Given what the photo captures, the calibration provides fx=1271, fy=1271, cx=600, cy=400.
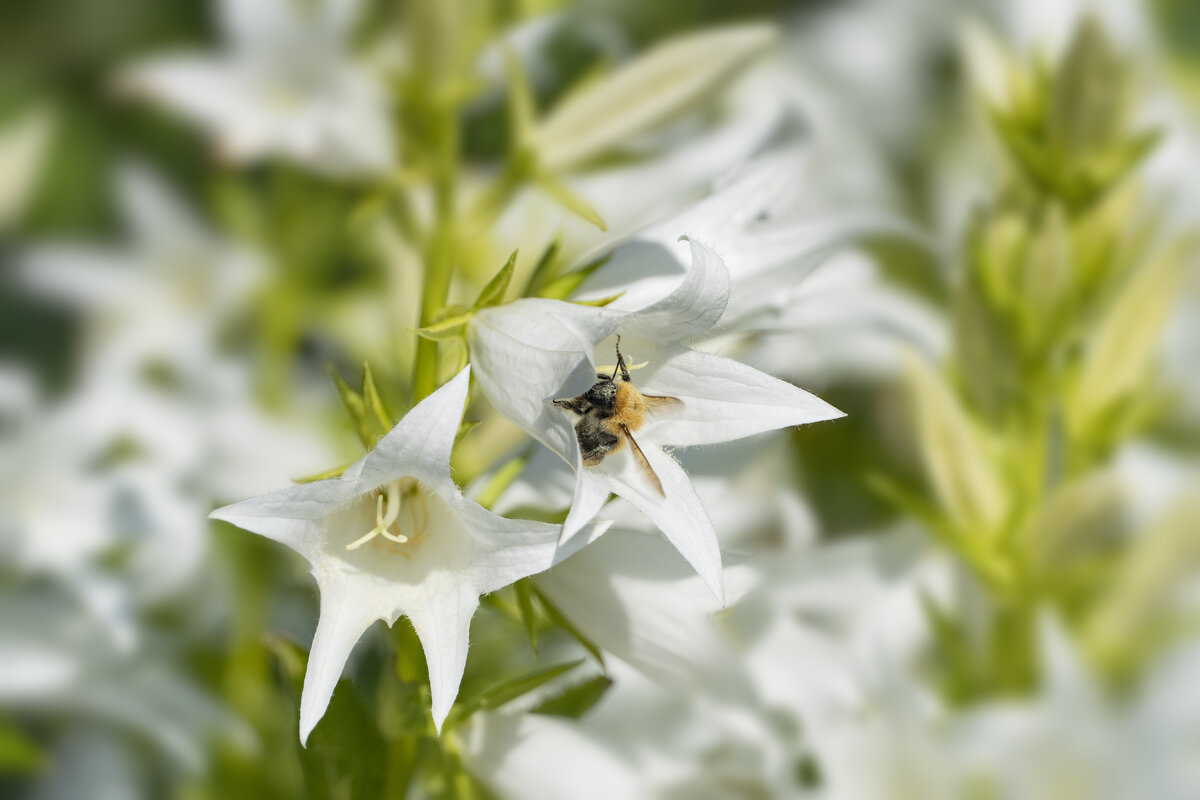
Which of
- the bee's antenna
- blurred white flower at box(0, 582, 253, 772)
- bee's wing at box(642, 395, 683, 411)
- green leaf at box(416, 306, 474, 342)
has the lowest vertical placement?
bee's wing at box(642, 395, 683, 411)

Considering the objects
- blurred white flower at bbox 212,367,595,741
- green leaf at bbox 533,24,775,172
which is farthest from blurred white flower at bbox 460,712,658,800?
green leaf at bbox 533,24,775,172

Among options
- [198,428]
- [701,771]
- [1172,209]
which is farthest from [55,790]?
[1172,209]

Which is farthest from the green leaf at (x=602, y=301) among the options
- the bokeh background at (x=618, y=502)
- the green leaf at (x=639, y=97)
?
the green leaf at (x=639, y=97)

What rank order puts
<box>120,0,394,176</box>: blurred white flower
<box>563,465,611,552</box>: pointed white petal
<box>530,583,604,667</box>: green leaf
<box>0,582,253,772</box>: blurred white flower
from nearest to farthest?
1. <box>563,465,611,552</box>: pointed white petal
2. <box>530,583,604,667</box>: green leaf
3. <box>0,582,253,772</box>: blurred white flower
4. <box>120,0,394,176</box>: blurred white flower

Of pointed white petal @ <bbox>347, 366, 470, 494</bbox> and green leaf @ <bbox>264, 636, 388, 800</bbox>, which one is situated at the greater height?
pointed white petal @ <bbox>347, 366, 470, 494</bbox>

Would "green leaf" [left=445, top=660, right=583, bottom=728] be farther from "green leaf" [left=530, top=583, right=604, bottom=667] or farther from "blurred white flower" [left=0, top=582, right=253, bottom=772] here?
"blurred white flower" [left=0, top=582, right=253, bottom=772]

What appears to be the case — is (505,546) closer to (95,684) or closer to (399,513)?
(399,513)

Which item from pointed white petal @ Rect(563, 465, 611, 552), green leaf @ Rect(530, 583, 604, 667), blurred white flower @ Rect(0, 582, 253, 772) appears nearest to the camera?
pointed white petal @ Rect(563, 465, 611, 552)
